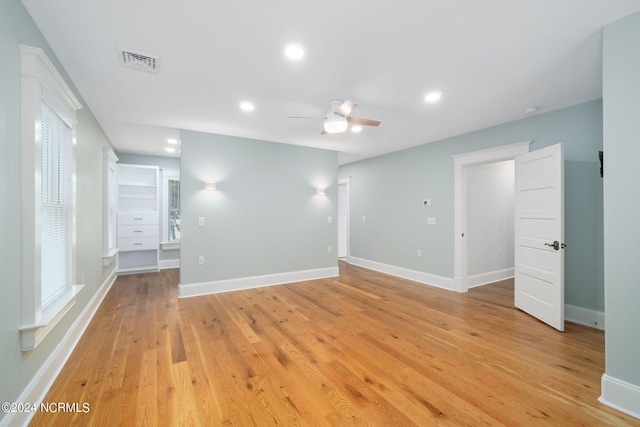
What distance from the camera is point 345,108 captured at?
2838mm

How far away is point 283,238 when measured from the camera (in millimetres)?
5148

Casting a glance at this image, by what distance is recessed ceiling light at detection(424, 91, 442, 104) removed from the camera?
2.96 metres

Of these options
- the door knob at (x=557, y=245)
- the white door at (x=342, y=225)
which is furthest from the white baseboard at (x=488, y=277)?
the white door at (x=342, y=225)

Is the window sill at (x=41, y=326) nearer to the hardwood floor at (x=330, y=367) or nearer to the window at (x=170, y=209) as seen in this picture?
the hardwood floor at (x=330, y=367)

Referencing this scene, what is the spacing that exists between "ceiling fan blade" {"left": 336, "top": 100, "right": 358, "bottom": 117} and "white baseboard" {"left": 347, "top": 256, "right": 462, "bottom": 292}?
3473 mm

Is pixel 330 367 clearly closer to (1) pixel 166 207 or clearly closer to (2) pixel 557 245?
(2) pixel 557 245

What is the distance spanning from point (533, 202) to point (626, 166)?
5.93 feet

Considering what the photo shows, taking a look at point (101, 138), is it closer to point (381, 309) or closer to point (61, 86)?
point (61, 86)

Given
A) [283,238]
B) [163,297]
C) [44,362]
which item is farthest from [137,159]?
[44,362]

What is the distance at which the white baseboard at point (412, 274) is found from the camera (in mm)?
4699

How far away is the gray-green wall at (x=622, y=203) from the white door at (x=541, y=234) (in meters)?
1.35

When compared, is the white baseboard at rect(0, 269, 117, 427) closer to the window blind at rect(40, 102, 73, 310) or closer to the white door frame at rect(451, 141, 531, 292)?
the window blind at rect(40, 102, 73, 310)

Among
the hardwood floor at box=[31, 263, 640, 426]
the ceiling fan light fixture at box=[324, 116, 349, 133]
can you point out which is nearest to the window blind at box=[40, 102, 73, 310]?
the hardwood floor at box=[31, 263, 640, 426]

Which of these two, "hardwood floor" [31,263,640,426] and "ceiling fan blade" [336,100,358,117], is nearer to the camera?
"hardwood floor" [31,263,640,426]
